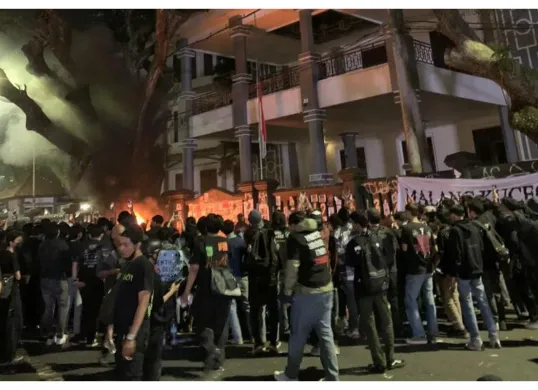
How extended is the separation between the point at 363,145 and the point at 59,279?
12.7 m

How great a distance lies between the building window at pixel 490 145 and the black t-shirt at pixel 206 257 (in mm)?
12436

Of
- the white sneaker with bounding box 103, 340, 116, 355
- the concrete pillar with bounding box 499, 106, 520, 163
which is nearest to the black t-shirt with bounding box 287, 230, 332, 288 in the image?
the white sneaker with bounding box 103, 340, 116, 355

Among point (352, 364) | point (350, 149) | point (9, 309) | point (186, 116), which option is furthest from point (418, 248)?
point (186, 116)

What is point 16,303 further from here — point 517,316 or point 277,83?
point 277,83

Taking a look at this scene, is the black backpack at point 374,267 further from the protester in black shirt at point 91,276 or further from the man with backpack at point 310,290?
the protester in black shirt at point 91,276

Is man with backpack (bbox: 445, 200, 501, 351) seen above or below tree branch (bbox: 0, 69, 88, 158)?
below

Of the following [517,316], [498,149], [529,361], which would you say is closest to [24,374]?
[529,361]

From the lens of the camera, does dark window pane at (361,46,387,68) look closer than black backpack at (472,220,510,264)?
No

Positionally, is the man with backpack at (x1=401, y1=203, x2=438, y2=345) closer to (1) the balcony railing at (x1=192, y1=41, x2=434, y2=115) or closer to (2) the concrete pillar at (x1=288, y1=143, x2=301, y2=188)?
(1) the balcony railing at (x1=192, y1=41, x2=434, y2=115)

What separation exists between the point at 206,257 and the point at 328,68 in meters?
10.5

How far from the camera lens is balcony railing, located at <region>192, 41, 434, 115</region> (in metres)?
12.0

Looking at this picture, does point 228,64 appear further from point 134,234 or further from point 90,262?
point 134,234

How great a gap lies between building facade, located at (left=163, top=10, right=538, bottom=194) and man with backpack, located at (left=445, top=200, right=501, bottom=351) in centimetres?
701

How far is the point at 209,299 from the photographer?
3900mm
